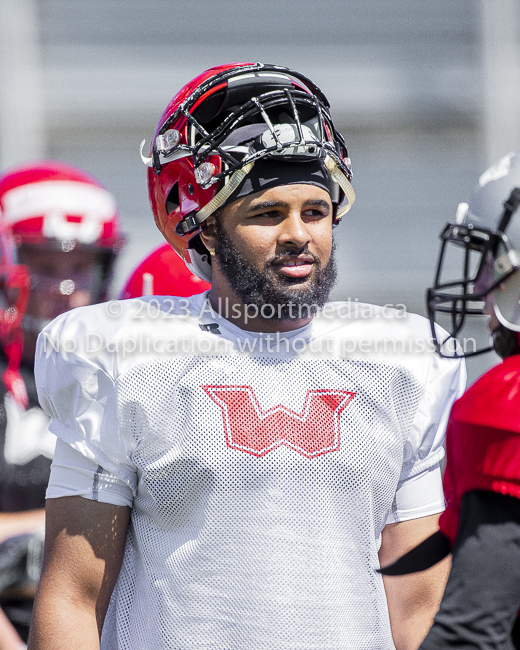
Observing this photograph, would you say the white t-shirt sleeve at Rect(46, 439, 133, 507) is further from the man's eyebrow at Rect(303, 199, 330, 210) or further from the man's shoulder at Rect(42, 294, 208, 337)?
the man's eyebrow at Rect(303, 199, 330, 210)

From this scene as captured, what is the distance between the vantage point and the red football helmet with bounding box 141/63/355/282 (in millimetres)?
1554

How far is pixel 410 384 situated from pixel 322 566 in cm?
34

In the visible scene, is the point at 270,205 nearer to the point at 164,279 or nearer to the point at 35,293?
the point at 164,279

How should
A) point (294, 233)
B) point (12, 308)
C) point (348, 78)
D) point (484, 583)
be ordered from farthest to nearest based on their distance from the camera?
point (348, 78) < point (12, 308) < point (294, 233) < point (484, 583)

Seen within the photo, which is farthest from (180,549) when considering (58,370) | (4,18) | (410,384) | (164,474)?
Answer: (4,18)

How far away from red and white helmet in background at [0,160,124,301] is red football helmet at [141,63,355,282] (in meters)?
1.16

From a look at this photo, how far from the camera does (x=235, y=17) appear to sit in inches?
267

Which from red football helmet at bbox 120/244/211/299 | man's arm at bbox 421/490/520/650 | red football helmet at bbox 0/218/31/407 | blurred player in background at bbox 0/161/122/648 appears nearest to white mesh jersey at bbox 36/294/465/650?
man's arm at bbox 421/490/520/650

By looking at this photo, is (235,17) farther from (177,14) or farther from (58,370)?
(58,370)

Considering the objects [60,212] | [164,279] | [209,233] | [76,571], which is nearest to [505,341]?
[209,233]

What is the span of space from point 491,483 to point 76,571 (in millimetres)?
689

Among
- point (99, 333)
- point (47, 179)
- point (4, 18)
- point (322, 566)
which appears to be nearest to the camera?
point (322, 566)

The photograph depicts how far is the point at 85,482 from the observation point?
1.44 meters

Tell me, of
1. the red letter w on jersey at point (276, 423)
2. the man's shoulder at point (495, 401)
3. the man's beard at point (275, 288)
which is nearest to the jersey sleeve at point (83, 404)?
the red letter w on jersey at point (276, 423)
